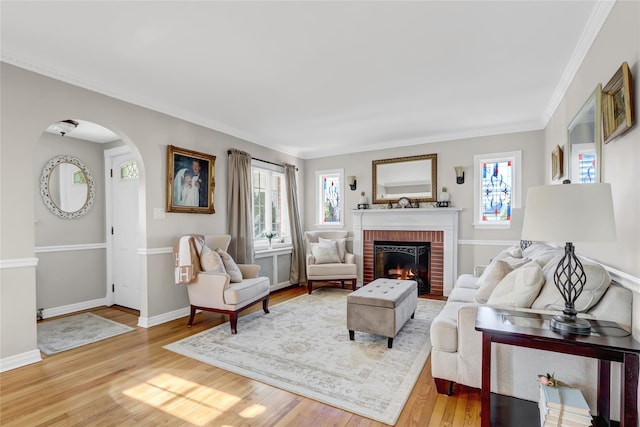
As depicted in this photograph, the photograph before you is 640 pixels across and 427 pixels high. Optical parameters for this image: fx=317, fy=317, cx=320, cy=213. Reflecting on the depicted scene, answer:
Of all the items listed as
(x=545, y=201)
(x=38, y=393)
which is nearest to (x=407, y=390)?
(x=545, y=201)

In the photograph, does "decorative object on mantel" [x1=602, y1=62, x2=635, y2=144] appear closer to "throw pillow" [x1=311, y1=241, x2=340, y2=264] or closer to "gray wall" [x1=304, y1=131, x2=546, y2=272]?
"gray wall" [x1=304, y1=131, x2=546, y2=272]

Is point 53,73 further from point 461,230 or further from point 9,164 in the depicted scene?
point 461,230

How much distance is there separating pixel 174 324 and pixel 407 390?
2.74 meters

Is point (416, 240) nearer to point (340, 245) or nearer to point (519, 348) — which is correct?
point (340, 245)

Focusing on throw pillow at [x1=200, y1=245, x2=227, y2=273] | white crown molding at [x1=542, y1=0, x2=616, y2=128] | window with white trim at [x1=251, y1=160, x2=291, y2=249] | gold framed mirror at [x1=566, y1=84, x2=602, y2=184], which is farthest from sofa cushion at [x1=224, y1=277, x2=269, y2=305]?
white crown molding at [x1=542, y1=0, x2=616, y2=128]

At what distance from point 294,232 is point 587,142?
14.5 ft

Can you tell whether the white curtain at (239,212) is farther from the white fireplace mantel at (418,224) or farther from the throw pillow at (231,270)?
the white fireplace mantel at (418,224)

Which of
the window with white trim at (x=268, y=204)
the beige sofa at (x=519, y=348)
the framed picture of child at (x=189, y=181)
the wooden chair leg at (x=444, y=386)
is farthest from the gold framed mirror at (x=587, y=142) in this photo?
the window with white trim at (x=268, y=204)

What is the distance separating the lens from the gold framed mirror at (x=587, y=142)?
7.07 feet

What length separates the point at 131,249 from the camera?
4418mm

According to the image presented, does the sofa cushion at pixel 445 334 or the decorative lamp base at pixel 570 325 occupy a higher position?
the decorative lamp base at pixel 570 325

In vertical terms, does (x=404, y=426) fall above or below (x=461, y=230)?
below

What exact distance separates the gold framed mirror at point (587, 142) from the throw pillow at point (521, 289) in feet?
2.82

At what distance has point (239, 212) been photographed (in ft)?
15.4
